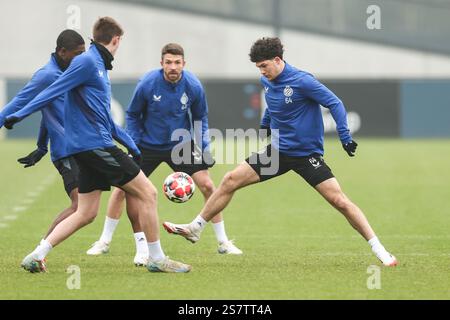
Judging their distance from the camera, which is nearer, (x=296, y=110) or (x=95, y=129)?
(x=95, y=129)

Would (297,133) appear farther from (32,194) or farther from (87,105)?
(32,194)

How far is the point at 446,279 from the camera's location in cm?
920

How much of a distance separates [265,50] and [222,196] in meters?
1.45

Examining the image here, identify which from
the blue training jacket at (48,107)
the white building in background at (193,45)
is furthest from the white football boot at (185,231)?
the white building in background at (193,45)

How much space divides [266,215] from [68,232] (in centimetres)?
595

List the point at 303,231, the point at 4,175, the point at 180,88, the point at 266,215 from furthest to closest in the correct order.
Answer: the point at 4,175 < the point at 266,215 < the point at 303,231 < the point at 180,88

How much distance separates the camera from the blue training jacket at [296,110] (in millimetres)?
10148

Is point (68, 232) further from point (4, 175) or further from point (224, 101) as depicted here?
point (224, 101)

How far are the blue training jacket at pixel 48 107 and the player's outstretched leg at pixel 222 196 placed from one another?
1232mm

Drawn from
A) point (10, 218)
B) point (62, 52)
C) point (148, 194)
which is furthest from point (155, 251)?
point (10, 218)

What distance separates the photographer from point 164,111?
1154cm

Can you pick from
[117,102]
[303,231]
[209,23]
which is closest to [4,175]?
[303,231]

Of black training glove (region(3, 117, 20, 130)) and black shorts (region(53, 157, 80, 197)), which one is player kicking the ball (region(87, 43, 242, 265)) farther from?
black training glove (region(3, 117, 20, 130))

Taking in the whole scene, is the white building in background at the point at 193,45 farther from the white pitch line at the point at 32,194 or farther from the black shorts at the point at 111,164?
the black shorts at the point at 111,164
